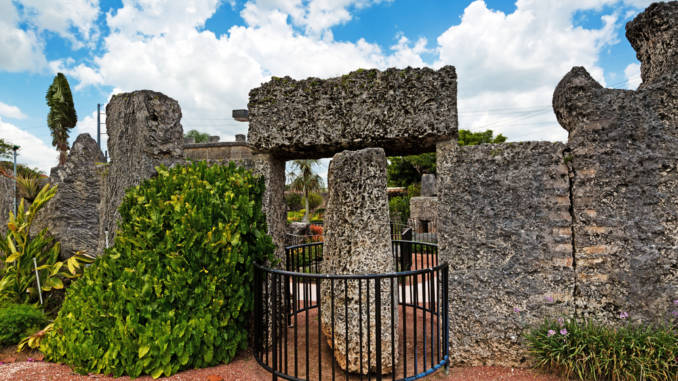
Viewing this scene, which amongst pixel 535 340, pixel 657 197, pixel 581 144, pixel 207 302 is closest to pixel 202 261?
pixel 207 302

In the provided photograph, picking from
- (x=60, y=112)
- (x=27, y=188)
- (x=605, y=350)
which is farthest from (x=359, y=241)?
(x=60, y=112)

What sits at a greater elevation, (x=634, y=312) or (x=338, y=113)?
(x=338, y=113)

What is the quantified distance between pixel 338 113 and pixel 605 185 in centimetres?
245

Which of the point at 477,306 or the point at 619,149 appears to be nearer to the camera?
the point at 619,149

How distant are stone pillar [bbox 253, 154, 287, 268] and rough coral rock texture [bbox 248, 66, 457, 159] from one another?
0.54 feet

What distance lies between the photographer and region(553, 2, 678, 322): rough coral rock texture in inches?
116

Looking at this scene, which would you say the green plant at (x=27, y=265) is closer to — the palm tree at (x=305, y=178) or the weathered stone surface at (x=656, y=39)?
the weathered stone surface at (x=656, y=39)

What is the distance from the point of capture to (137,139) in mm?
3809

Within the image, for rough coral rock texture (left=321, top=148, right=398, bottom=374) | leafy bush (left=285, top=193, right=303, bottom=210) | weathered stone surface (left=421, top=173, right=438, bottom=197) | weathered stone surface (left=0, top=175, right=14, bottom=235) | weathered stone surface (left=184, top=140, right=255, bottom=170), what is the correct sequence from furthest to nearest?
leafy bush (left=285, top=193, right=303, bottom=210) → weathered stone surface (left=184, top=140, right=255, bottom=170) → weathered stone surface (left=421, top=173, right=438, bottom=197) → weathered stone surface (left=0, top=175, right=14, bottom=235) → rough coral rock texture (left=321, top=148, right=398, bottom=374)

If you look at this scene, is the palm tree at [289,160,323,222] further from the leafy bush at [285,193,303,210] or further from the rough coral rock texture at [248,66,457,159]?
the rough coral rock texture at [248,66,457,159]

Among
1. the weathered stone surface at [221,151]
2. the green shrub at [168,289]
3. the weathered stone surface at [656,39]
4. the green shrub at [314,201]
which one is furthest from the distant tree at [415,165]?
the green shrub at [168,289]

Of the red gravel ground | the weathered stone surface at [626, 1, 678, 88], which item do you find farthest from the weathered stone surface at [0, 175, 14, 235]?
the weathered stone surface at [626, 1, 678, 88]

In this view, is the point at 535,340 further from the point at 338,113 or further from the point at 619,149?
the point at 338,113

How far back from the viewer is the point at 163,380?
9.23ft
